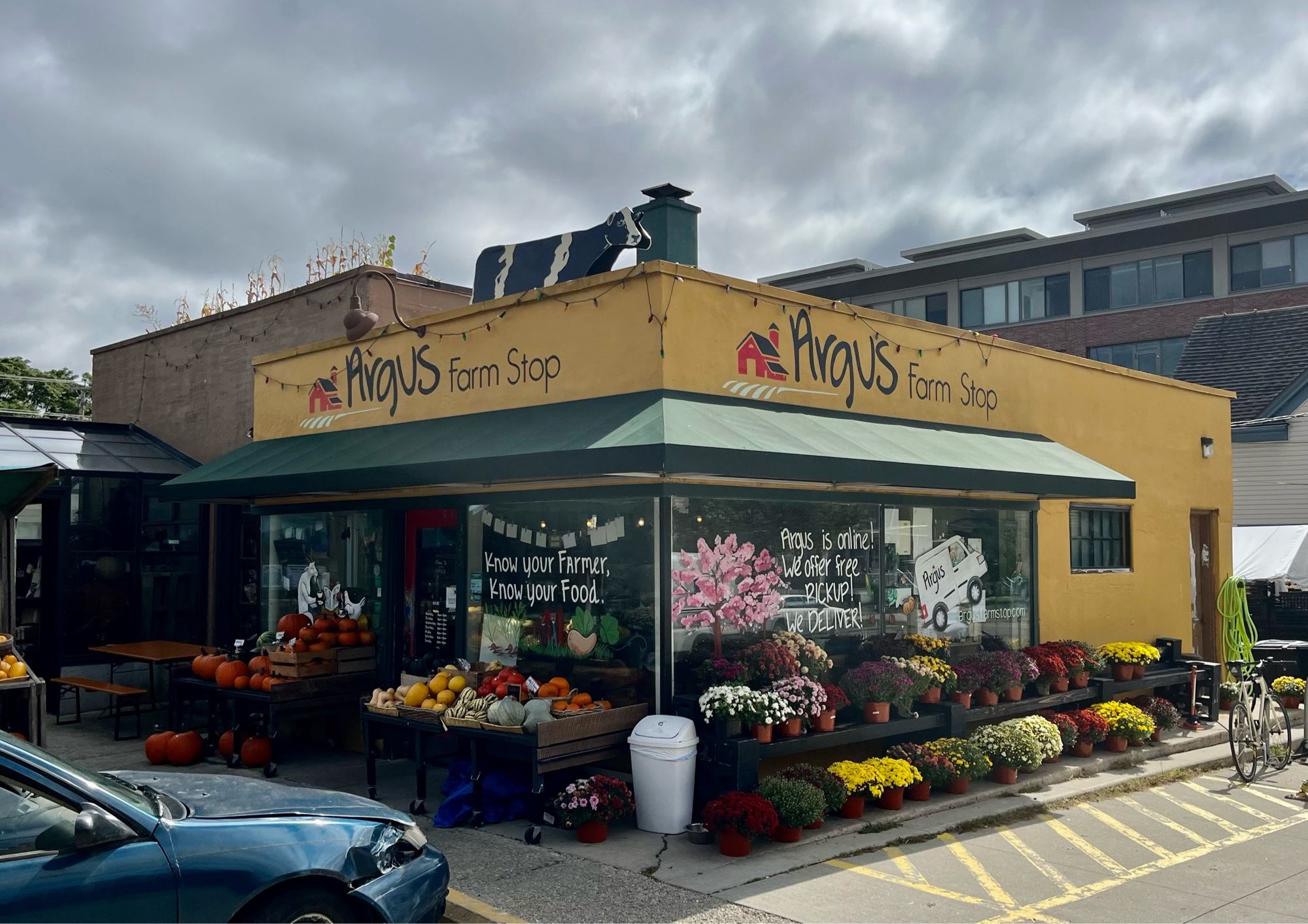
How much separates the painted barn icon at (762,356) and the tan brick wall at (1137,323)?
3308 centimetres

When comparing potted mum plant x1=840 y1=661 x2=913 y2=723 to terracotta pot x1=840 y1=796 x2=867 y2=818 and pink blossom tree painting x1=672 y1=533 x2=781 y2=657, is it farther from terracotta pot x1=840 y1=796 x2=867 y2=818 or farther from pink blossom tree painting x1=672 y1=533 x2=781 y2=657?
terracotta pot x1=840 y1=796 x2=867 y2=818

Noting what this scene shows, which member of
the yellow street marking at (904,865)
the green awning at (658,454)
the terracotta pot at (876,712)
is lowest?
the yellow street marking at (904,865)

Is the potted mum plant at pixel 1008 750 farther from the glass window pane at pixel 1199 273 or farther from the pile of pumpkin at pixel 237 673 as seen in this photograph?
the glass window pane at pixel 1199 273

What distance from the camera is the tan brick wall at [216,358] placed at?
14.2m

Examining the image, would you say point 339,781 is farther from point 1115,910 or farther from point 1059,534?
point 1059,534

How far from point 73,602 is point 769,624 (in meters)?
10.2

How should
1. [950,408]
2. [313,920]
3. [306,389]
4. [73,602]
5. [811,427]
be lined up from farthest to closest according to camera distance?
[73,602] < [306,389] < [950,408] < [811,427] < [313,920]

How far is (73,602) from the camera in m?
14.8

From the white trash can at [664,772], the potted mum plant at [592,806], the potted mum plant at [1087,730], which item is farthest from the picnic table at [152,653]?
the potted mum plant at [1087,730]

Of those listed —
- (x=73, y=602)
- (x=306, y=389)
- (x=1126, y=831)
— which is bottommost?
(x=1126, y=831)

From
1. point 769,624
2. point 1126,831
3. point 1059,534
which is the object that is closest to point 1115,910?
point 1126,831

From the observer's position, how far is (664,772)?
8203 millimetres

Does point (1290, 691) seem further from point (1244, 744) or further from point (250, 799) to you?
point (250, 799)

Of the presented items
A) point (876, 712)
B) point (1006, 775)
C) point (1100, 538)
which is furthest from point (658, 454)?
point (1100, 538)
